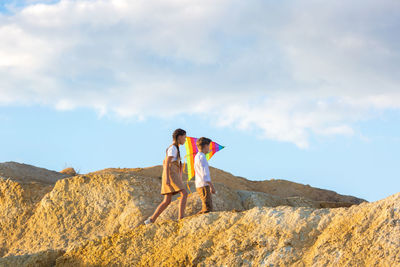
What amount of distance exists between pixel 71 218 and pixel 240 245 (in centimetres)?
481

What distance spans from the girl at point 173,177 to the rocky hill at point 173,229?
0.38 metres

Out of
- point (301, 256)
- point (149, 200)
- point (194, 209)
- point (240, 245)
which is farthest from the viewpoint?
point (149, 200)

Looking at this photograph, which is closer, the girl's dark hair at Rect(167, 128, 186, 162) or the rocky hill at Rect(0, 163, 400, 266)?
the rocky hill at Rect(0, 163, 400, 266)

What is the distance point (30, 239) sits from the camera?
1076 cm

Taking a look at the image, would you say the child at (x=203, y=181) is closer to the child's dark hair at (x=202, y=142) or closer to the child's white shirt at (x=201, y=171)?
the child's white shirt at (x=201, y=171)

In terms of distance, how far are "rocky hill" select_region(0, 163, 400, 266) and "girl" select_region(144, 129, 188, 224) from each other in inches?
14.9

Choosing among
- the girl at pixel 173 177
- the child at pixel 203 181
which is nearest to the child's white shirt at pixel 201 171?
the child at pixel 203 181

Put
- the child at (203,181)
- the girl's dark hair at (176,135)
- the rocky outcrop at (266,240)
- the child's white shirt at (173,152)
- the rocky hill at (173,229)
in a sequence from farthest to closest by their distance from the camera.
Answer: the girl's dark hair at (176,135), the child's white shirt at (173,152), the child at (203,181), the rocky hill at (173,229), the rocky outcrop at (266,240)

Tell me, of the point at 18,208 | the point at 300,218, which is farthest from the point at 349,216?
the point at 18,208

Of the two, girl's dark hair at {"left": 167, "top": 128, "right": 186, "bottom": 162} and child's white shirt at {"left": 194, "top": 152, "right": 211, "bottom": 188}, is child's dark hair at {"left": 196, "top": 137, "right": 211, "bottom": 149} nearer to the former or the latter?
child's white shirt at {"left": 194, "top": 152, "right": 211, "bottom": 188}

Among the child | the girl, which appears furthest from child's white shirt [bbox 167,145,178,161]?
the child

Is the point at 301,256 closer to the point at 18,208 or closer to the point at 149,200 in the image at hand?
the point at 149,200

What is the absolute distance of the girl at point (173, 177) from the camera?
850 cm

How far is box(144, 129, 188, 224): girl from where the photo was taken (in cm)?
850
